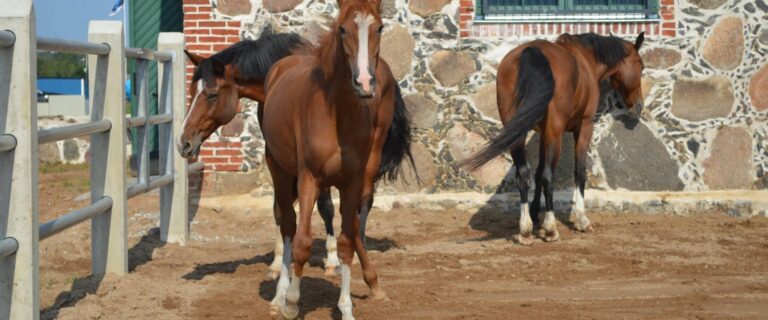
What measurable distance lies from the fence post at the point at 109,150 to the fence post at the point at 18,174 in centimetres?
178

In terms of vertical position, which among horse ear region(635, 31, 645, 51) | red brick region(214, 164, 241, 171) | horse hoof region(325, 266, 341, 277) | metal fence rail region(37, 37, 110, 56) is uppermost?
horse ear region(635, 31, 645, 51)

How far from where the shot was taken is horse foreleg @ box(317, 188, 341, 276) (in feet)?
23.2

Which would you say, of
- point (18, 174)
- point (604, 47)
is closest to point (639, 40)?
point (604, 47)

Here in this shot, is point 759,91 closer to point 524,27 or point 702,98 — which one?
point 702,98

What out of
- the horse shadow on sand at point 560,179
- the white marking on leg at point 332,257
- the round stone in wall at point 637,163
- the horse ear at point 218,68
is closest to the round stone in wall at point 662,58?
the horse shadow on sand at point 560,179

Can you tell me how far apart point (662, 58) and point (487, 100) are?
1.70 metres

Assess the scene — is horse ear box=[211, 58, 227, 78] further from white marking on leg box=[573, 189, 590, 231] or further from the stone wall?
white marking on leg box=[573, 189, 590, 231]

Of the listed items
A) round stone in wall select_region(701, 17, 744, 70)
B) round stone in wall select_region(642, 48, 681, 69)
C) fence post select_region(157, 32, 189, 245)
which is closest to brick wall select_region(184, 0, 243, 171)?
fence post select_region(157, 32, 189, 245)

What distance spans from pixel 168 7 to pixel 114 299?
6.83 m

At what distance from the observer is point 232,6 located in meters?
9.97

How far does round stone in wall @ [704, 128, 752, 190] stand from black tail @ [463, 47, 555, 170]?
98.2 inches

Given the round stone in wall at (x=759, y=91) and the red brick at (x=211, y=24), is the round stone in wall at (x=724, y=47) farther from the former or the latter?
the red brick at (x=211, y=24)

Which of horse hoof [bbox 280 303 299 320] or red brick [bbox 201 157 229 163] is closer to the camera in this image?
horse hoof [bbox 280 303 299 320]

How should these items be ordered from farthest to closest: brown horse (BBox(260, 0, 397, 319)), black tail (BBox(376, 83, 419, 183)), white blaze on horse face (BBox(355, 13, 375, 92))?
black tail (BBox(376, 83, 419, 183)) < brown horse (BBox(260, 0, 397, 319)) < white blaze on horse face (BBox(355, 13, 375, 92))
